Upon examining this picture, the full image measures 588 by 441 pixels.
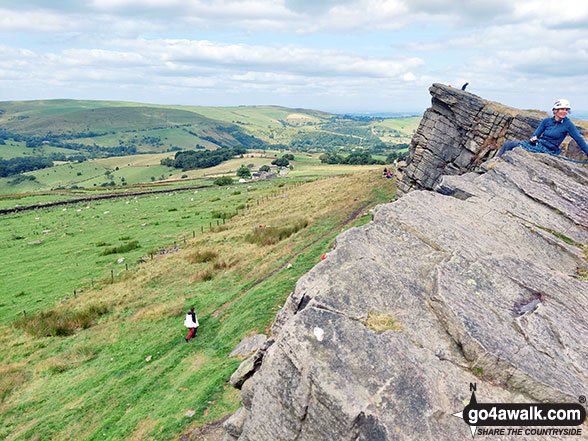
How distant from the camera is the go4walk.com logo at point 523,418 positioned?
872 centimetres

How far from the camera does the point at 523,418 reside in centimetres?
893

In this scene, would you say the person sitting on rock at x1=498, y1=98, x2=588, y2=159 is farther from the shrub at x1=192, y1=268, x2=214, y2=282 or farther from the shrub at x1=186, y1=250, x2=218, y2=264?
the shrub at x1=186, y1=250, x2=218, y2=264

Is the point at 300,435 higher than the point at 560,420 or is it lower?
lower

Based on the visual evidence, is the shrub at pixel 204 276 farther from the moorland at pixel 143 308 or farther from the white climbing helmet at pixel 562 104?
the white climbing helmet at pixel 562 104

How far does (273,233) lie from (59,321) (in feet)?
79.8

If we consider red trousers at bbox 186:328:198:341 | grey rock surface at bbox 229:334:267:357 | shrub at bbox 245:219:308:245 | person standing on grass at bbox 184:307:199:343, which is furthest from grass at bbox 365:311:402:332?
shrub at bbox 245:219:308:245

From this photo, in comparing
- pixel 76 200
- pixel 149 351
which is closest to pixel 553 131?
pixel 149 351

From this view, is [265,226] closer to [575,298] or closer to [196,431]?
[196,431]

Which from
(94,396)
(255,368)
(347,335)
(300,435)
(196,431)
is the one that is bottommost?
(94,396)

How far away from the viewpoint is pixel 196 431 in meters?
15.5

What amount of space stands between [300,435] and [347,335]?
3.13m

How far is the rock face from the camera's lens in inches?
363

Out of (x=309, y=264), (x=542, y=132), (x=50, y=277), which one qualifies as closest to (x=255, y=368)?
(x=309, y=264)

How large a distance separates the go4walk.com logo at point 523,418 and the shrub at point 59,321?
1262 inches
